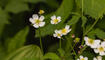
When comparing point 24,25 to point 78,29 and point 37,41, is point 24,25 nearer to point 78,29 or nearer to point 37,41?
point 37,41

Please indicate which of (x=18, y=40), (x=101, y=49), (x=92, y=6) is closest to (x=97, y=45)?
(x=101, y=49)

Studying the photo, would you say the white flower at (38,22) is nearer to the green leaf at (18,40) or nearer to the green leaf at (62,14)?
the green leaf at (62,14)

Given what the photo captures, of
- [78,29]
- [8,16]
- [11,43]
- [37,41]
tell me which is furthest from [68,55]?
[8,16]

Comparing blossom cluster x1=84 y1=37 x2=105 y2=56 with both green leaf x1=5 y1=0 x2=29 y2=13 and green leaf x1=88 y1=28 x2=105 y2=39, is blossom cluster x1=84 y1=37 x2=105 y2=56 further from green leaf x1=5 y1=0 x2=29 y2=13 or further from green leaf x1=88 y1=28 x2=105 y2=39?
green leaf x1=5 y1=0 x2=29 y2=13

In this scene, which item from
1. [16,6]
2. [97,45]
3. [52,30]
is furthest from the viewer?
[16,6]

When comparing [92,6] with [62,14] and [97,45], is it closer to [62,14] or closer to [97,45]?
[62,14]

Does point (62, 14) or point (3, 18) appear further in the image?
point (3, 18)

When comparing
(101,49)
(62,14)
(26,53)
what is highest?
(62,14)
